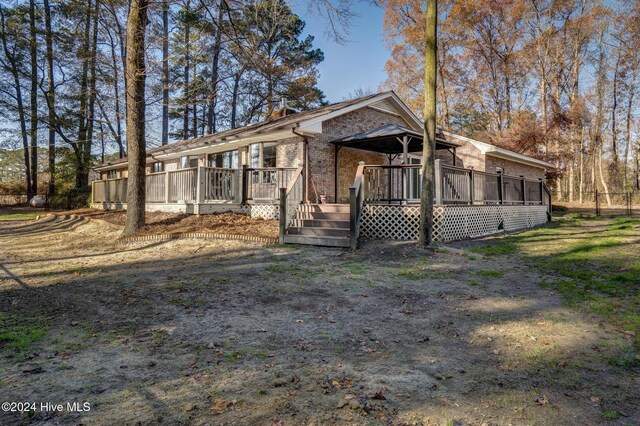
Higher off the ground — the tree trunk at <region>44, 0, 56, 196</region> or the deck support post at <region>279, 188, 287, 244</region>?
the tree trunk at <region>44, 0, 56, 196</region>

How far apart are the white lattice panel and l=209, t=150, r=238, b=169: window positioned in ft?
26.9

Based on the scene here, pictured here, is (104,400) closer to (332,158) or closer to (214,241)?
(214,241)

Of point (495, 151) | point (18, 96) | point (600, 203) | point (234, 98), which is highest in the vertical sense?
point (234, 98)

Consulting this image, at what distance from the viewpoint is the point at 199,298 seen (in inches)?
201

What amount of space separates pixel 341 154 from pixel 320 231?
555 centimetres

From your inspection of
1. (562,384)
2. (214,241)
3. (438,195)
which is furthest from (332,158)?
(562,384)

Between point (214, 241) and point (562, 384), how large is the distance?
7874 mm

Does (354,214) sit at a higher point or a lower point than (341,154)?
lower

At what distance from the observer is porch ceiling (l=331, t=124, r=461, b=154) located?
12.0 m

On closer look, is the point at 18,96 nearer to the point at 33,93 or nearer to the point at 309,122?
the point at 33,93

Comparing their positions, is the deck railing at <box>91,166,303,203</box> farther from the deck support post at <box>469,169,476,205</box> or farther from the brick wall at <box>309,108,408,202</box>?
the deck support post at <box>469,169,476,205</box>

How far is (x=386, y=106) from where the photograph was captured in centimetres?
1603

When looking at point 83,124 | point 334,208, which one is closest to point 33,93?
point 83,124

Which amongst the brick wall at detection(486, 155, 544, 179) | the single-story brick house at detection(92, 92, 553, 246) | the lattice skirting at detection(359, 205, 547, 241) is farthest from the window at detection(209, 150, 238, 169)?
the brick wall at detection(486, 155, 544, 179)
